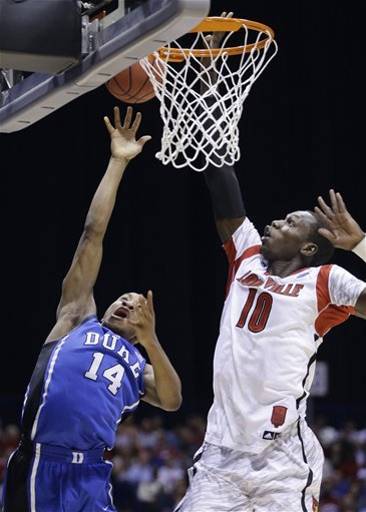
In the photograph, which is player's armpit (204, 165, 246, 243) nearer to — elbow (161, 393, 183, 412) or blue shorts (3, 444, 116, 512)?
elbow (161, 393, 183, 412)

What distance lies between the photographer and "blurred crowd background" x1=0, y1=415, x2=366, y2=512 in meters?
12.4

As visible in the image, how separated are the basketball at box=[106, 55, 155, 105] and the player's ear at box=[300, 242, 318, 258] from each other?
116cm

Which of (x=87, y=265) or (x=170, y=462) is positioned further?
(x=170, y=462)

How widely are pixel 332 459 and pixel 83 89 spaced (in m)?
8.84

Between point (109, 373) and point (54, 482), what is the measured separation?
1.84 ft

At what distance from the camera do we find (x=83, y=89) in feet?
17.4

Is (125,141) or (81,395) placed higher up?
(125,141)

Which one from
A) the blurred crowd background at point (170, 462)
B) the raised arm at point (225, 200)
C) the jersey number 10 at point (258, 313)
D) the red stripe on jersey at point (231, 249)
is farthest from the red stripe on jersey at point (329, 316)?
the blurred crowd background at point (170, 462)

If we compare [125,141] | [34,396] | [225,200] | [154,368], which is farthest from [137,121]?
[34,396]

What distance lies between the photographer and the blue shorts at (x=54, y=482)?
547 cm

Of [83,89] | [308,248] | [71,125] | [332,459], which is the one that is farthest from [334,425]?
[83,89]

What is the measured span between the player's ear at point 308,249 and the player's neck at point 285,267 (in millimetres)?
49

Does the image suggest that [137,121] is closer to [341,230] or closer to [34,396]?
[341,230]

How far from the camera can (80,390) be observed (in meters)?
5.50
